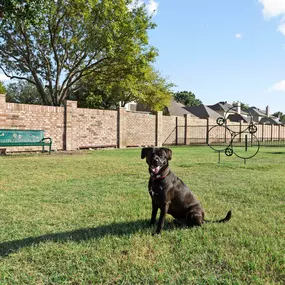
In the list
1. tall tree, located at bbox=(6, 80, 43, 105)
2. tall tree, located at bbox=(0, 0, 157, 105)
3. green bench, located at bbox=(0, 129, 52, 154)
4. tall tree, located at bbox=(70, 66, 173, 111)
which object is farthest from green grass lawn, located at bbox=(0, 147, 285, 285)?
tall tree, located at bbox=(6, 80, 43, 105)

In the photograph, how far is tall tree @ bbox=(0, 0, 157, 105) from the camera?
18.0m

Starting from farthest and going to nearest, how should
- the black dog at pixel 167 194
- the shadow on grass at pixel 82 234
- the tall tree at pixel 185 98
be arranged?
the tall tree at pixel 185 98 → the black dog at pixel 167 194 → the shadow on grass at pixel 82 234

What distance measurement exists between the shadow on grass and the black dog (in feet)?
0.81

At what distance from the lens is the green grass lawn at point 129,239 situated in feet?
7.51

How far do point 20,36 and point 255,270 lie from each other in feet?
68.8

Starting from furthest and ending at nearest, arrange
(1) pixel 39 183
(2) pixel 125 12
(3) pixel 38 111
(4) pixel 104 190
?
(2) pixel 125 12, (3) pixel 38 111, (1) pixel 39 183, (4) pixel 104 190

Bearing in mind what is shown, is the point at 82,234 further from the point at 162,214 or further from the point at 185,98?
the point at 185,98

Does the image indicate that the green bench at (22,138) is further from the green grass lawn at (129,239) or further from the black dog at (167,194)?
the black dog at (167,194)

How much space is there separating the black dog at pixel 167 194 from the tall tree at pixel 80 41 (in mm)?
15385

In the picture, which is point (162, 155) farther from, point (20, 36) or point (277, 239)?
point (20, 36)

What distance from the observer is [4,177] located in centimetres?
668

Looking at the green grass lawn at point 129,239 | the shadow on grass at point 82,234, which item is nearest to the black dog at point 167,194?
the green grass lawn at point 129,239

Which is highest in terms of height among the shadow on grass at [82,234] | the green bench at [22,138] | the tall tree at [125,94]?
the tall tree at [125,94]

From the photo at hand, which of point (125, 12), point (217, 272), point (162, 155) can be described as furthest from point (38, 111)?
point (217, 272)
